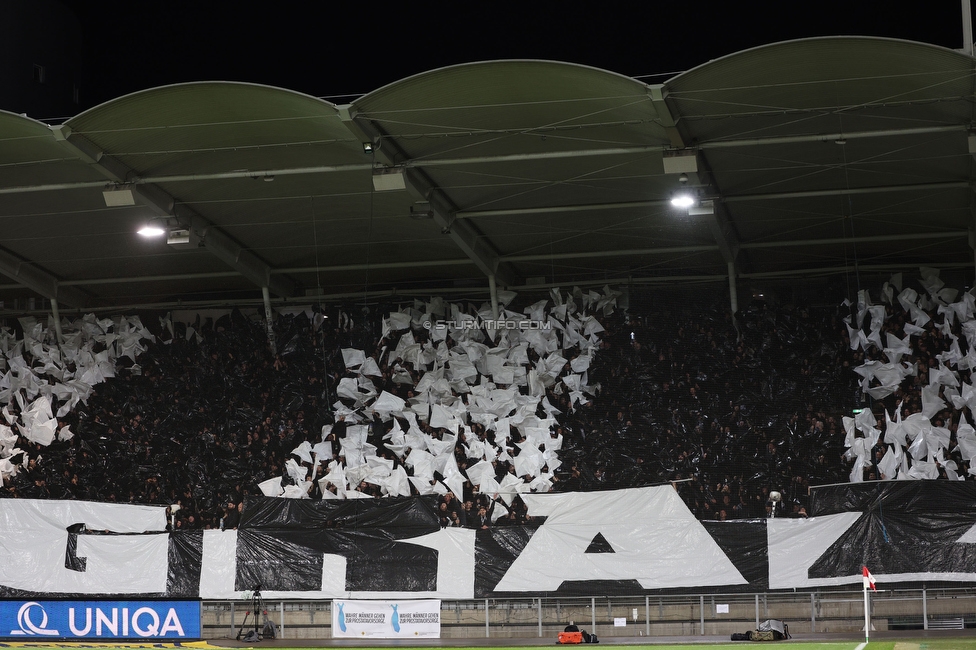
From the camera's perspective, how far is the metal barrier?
1764cm

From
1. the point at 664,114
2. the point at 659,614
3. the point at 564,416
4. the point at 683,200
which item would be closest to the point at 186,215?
the point at 564,416

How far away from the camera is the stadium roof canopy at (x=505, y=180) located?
14.7 metres

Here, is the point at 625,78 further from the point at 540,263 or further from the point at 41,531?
the point at 41,531

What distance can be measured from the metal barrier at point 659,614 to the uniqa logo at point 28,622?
9.86 ft

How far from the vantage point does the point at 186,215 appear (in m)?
19.5

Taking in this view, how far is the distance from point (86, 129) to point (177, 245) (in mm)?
4352

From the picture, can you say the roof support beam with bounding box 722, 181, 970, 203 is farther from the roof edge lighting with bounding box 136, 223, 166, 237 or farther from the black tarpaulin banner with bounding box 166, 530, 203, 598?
the black tarpaulin banner with bounding box 166, 530, 203, 598

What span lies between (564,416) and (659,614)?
4.04 meters

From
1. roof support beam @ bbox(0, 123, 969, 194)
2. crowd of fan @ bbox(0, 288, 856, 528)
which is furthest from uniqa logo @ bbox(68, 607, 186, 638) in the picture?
roof support beam @ bbox(0, 123, 969, 194)

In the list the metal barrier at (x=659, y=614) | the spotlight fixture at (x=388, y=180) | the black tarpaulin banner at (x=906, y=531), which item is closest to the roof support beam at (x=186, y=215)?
the spotlight fixture at (x=388, y=180)

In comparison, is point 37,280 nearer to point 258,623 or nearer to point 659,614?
point 258,623

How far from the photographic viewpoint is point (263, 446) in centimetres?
2136

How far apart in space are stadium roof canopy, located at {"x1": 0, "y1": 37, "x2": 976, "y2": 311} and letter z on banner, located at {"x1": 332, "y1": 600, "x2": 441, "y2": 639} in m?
5.97

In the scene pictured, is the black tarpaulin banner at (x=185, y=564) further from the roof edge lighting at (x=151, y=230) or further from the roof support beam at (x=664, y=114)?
the roof support beam at (x=664, y=114)
